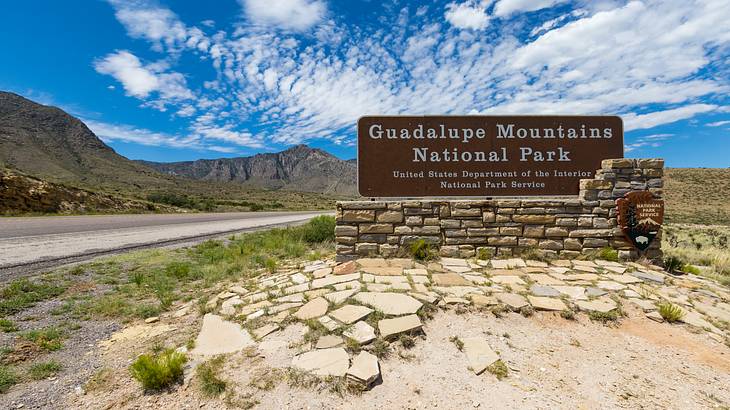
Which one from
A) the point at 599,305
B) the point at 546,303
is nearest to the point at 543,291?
the point at 546,303

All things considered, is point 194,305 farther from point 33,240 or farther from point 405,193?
point 33,240

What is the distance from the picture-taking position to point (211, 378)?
105 inches

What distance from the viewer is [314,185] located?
178 metres

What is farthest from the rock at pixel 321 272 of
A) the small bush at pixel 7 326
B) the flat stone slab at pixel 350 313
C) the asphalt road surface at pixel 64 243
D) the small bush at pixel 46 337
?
the asphalt road surface at pixel 64 243

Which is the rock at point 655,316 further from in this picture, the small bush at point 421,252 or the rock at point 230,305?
the rock at point 230,305

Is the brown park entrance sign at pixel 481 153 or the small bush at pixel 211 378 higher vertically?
the brown park entrance sign at pixel 481 153

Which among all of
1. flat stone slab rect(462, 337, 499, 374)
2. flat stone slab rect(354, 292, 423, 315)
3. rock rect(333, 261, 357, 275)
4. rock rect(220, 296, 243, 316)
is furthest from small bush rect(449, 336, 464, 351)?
rock rect(220, 296, 243, 316)

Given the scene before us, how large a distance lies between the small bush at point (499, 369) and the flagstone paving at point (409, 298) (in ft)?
0.17

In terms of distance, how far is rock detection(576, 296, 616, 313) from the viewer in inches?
151

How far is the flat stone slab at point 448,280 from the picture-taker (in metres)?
4.61

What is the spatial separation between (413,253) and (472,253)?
3.75 feet

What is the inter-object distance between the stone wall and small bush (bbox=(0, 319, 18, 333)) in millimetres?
4428

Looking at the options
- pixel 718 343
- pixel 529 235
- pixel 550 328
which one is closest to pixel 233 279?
pixel 550 328

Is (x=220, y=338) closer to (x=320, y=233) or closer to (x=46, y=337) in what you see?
(x=46, y=337)
